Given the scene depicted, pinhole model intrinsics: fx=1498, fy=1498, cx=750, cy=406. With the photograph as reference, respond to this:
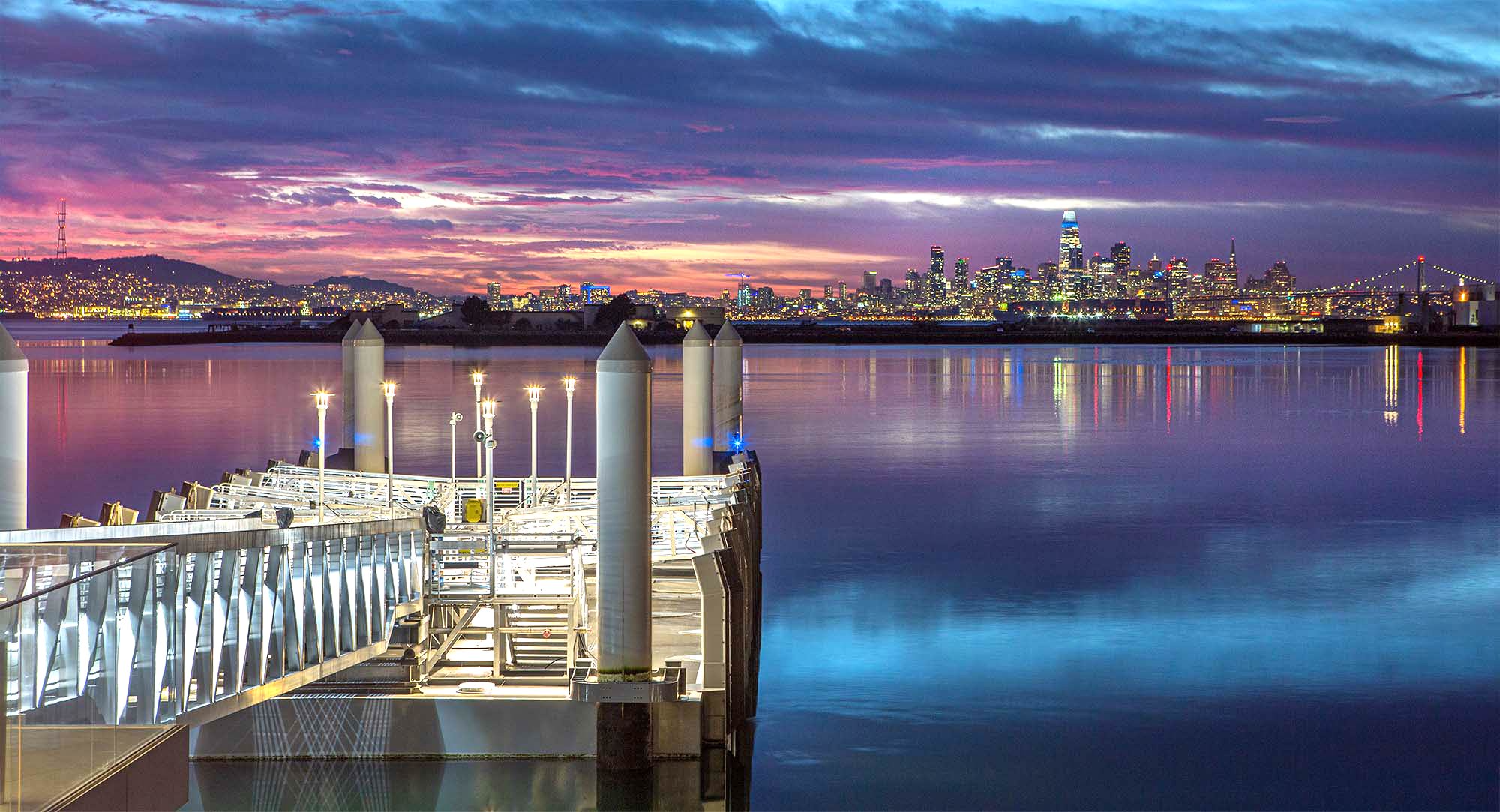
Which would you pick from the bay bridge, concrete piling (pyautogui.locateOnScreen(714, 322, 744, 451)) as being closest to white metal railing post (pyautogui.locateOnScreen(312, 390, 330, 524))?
the bay bridge

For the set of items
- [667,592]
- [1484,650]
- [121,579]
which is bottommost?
[1484,650]

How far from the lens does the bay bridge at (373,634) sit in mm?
7719

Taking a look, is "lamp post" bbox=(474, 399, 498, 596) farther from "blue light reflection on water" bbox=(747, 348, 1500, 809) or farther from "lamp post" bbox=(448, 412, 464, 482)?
"blue light reflection on water" bbox=(747, 348, 1500, 809)

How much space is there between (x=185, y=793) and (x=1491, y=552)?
29.3 meters

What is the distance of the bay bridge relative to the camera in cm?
772

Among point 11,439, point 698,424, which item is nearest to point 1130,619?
point 698,424

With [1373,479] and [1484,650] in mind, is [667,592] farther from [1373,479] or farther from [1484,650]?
[1373,479]

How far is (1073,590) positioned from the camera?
26.5 metres

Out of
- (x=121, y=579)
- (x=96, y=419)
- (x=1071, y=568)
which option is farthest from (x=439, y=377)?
(x=121, y=579)

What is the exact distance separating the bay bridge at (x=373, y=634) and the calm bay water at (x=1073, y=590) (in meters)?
0.60

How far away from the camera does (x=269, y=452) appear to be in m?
49.2

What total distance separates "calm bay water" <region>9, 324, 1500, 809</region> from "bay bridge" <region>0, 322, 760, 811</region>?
23.8 inches

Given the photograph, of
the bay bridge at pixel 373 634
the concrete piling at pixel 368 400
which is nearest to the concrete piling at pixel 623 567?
the bay bridge at pixel 373 634

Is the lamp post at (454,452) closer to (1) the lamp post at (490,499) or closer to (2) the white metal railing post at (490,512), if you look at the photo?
(1) the lamp post at (490,499)
